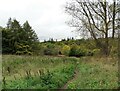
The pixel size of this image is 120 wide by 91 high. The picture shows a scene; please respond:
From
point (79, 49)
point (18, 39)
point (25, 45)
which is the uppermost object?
point (18, 39)

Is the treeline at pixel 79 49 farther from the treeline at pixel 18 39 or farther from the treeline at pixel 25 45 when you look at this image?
the treeline at pixel 18 39

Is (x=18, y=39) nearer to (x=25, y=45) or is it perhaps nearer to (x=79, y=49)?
(x=25, y=45)

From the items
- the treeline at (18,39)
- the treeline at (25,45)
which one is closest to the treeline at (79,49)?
the treeline at (25,45)

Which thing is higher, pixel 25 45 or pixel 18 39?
pixel 18 39

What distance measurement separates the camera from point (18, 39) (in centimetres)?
5800

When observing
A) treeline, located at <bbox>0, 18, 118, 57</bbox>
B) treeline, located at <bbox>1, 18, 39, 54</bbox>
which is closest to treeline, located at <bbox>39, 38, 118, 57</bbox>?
treeline, located at <bbox>0, 18, 118, 57</bbox>

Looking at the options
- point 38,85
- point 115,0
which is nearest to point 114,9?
point 115,0

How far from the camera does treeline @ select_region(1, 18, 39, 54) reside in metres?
54.1

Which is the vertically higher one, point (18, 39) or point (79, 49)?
point (18, 39)

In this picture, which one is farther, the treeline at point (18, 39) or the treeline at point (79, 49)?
the treeline at point (18, 39)

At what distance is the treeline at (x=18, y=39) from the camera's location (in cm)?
5409

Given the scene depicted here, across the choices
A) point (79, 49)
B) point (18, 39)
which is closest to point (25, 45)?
point (18, 39)

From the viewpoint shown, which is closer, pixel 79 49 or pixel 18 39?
pixel 79 49

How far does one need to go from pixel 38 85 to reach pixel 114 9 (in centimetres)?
3046
